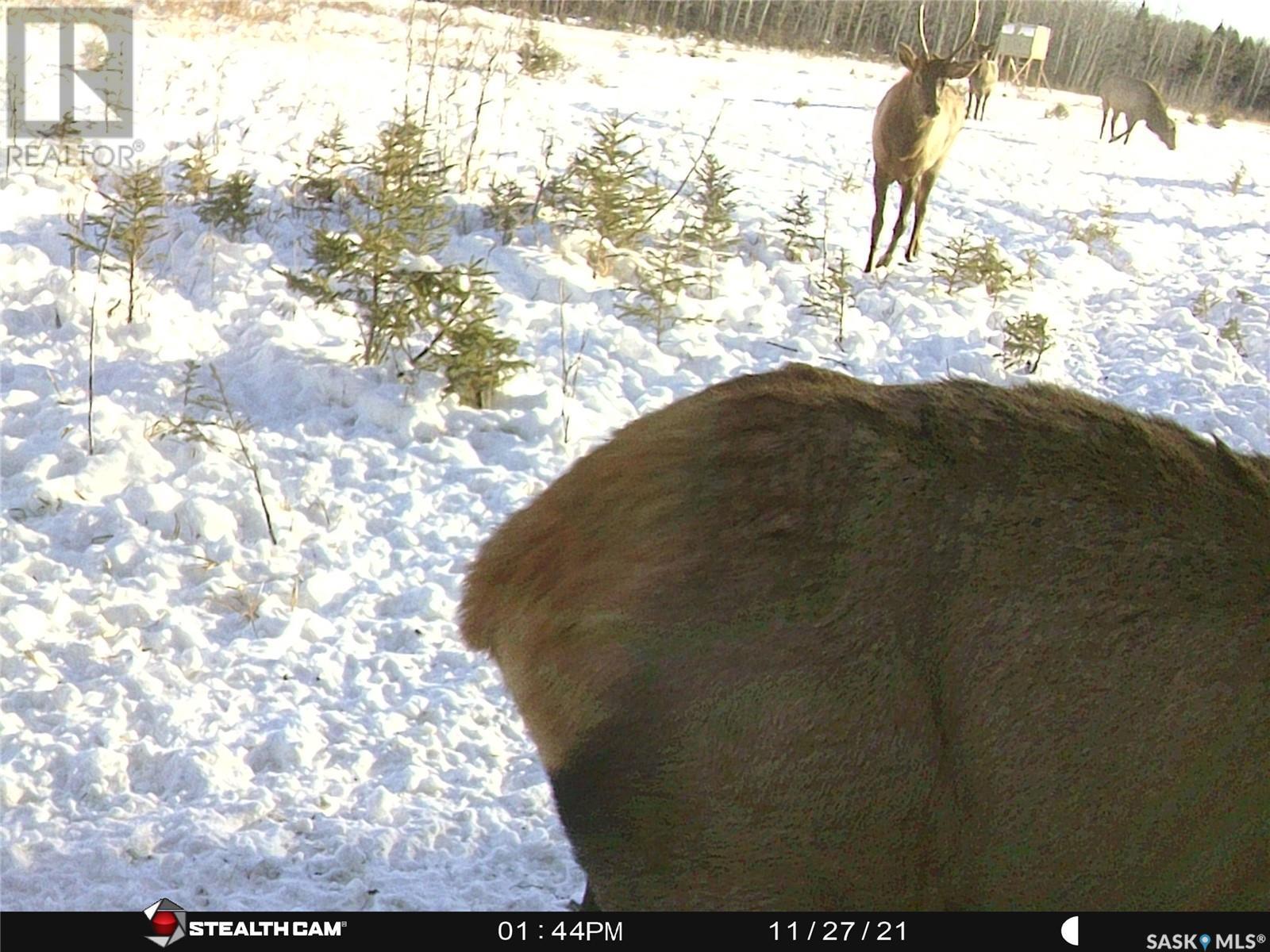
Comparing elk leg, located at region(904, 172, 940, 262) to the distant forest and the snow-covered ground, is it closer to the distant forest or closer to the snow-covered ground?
the snow-covered ground

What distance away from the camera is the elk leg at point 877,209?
1034 centimetres

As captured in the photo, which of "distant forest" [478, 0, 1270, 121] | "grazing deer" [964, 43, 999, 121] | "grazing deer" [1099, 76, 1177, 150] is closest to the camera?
"grazing deer" [964, 43, 999, 121]

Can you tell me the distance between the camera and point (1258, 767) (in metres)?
2.17

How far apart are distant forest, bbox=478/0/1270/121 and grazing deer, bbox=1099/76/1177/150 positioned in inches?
58.3

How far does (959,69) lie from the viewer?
10555 millimetres

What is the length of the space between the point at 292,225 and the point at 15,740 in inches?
217

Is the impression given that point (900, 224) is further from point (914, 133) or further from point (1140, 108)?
point (1140, 108)

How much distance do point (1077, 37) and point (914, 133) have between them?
928 inches

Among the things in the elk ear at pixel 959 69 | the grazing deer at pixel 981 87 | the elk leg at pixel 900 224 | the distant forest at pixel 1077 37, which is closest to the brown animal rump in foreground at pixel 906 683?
the elk leg at pixel 900 224

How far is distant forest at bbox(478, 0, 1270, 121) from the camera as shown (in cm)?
2588
